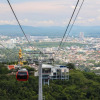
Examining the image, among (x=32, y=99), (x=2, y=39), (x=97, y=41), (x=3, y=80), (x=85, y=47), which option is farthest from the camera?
(x=97, y=41)

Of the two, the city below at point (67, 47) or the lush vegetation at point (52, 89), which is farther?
the city below at point (67, 47)

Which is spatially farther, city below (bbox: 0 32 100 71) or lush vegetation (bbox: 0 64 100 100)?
city below (bbox: 0 32 100 71)

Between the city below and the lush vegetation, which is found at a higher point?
the city below

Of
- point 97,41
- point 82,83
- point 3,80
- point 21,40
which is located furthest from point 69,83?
point 97,41

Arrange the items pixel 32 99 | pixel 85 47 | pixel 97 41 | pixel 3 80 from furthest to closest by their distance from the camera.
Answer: pixel 97 41, pixel 85 47, pixel 3 80, pixel 32 99

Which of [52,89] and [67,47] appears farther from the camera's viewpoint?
[67,47]

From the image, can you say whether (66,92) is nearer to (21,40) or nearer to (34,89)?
(34,89)

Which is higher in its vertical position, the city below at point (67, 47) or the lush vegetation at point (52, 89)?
the city below at point (67, 47)

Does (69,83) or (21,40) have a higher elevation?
(21,40)
